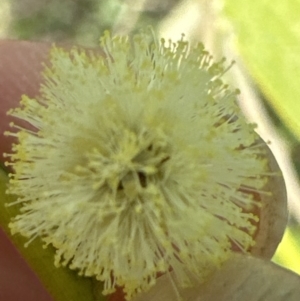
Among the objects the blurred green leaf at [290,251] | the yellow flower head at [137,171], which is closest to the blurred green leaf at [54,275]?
the yellow flower head at [137,171]

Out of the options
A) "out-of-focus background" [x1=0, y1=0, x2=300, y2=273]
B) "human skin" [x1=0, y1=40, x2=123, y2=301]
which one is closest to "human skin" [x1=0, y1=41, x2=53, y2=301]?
"human skin" [x1=0, y1=40, x2=123, y2=301]

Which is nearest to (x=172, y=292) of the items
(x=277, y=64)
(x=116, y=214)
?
(x=116, y=214)

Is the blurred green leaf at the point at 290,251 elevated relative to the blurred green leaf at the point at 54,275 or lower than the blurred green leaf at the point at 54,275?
lower

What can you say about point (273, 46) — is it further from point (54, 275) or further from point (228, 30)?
point (54, 275)

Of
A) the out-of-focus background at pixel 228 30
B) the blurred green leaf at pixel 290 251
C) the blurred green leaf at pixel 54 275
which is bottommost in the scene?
the blurred green leaf at pixel 290 251

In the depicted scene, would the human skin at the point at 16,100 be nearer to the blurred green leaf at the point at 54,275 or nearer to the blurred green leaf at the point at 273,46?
the blurred green leaf at the point at 54,275

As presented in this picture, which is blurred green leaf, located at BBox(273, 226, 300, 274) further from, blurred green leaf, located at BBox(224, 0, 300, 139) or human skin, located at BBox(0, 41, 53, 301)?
human skin, located at BBox(0, 41, 53, 301)

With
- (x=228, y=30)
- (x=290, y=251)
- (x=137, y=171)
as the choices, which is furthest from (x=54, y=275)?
(x=228, y=30)
